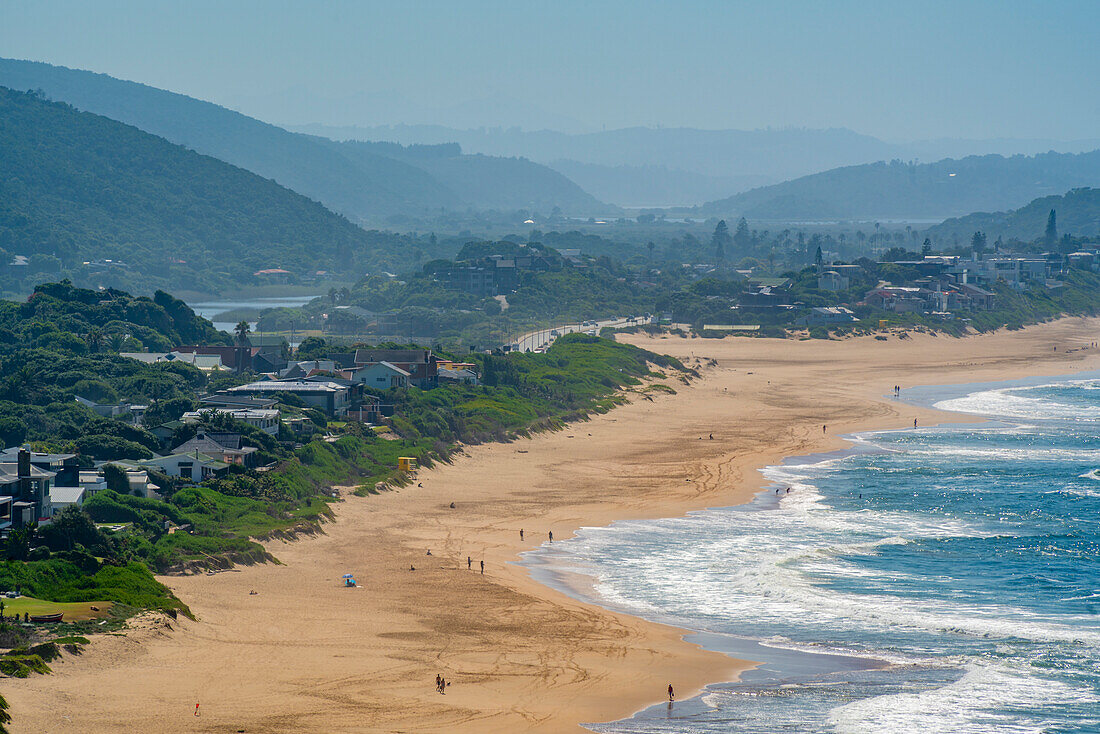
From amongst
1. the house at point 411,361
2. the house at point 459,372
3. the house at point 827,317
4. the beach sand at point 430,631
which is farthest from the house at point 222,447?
the house at point 827,317

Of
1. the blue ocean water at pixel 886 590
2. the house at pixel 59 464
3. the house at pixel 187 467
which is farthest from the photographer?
the house at pixel 187 467

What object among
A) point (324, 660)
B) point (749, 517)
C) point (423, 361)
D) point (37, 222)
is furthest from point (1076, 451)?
point (37, 222)

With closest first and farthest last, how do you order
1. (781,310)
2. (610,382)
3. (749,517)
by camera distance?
(749,517) < (610,382) < (781,310)

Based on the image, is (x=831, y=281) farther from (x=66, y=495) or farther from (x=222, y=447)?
(x=66, y=495)

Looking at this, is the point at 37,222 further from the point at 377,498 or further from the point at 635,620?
the point at 635,620

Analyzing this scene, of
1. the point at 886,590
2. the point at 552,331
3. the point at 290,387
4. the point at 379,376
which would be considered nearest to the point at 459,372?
the point at 379,376

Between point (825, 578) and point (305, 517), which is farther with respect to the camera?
point (305, 517)

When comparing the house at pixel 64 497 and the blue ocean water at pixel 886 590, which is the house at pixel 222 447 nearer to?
the house at pixel 64 497
